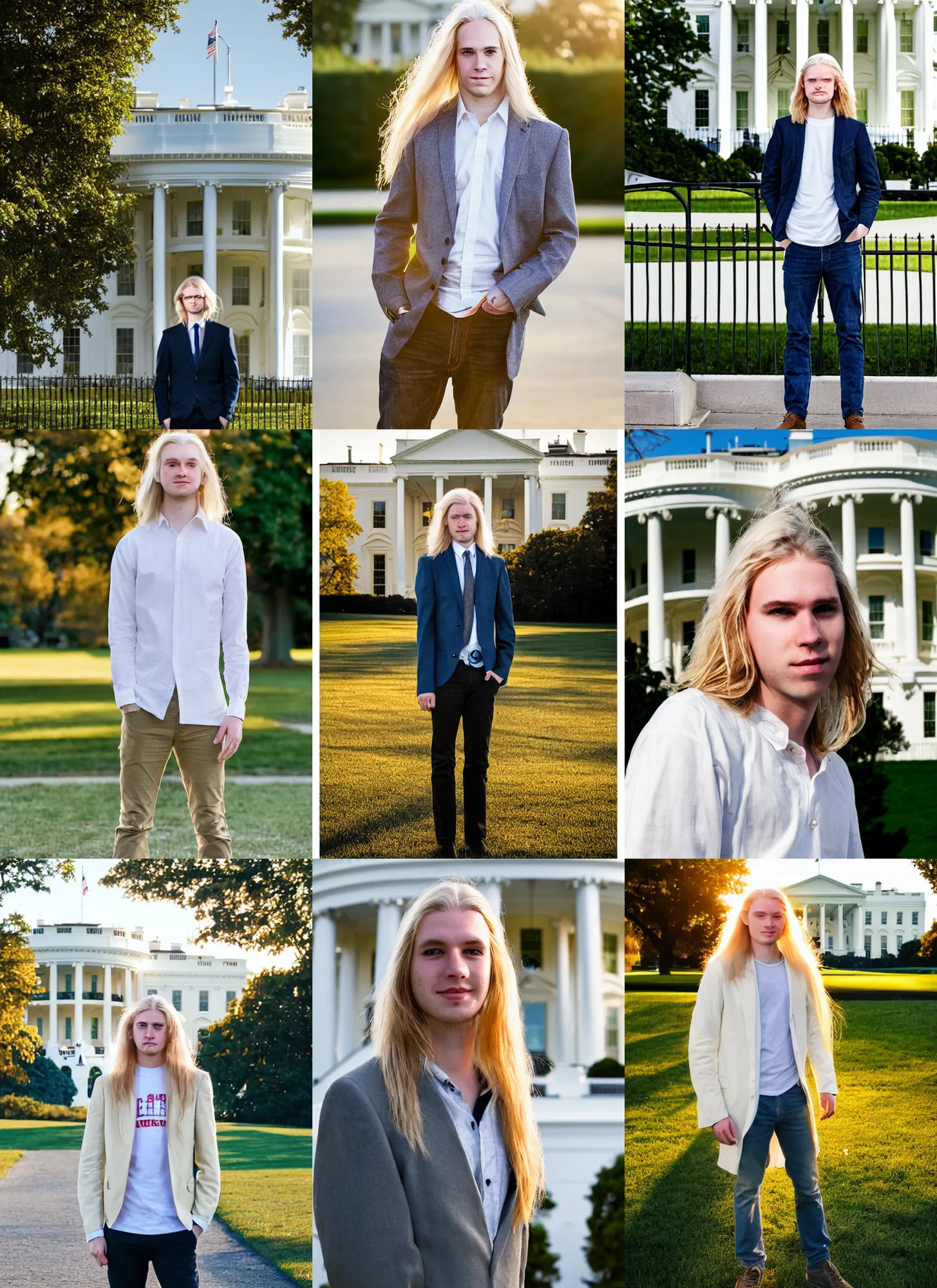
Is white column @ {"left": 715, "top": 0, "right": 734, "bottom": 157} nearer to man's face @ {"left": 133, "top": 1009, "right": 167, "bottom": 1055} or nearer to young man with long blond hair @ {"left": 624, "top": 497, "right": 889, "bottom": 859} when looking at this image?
young man with long blond hair @ {"left": 624, "top": 497, "right": 889, "bottom": 859}

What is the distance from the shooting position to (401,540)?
8789mm

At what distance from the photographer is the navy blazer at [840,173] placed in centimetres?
846

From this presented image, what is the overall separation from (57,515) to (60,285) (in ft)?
8.29

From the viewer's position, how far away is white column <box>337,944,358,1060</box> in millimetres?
8891

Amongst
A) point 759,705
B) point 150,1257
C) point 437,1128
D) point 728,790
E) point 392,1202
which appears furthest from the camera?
point 150,1257

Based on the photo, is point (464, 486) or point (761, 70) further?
point (761, 70)

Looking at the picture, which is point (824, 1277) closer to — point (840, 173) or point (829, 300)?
point (829, 300)

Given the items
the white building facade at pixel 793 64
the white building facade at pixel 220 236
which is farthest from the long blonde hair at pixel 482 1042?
the white building facade at pixel 793 64

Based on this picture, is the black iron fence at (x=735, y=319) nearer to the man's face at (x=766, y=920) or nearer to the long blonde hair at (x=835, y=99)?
the long blonde hair at (x=835, y=99)

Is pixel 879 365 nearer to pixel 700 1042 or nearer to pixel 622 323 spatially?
pixel 622 323

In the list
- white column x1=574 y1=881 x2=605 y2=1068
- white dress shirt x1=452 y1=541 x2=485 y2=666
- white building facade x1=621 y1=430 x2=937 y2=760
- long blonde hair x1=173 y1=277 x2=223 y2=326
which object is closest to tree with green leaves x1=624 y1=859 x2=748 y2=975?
white column x1=574 y1=881 x2=605 y2=1068

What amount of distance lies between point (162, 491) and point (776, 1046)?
4.13 m

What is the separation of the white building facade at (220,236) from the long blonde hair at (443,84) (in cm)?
88

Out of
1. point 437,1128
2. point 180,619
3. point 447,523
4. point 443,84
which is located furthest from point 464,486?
point 437,1128
